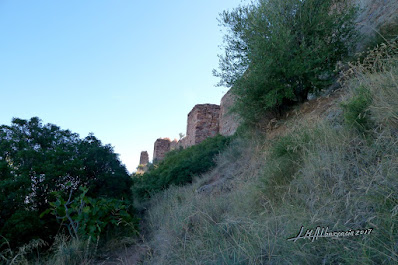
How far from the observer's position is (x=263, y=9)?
6629 millimetres

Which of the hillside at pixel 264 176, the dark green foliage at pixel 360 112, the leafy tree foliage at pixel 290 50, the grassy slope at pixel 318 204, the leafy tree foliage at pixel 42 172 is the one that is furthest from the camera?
the leafy tree foliage at pixel 290 50

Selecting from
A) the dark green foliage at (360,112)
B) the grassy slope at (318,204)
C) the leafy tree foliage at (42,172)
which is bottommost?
the grassy slope at (318,204)

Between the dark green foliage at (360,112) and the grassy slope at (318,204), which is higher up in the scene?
the dark green foliage at (360,112)

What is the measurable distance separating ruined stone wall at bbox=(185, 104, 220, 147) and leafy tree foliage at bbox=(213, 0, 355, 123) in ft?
24.3

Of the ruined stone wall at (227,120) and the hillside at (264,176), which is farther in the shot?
the ruined stone wall at (227,120)

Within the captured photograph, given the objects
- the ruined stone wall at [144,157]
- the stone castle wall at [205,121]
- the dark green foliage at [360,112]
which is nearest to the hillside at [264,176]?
the dark green foliage at [360,112]

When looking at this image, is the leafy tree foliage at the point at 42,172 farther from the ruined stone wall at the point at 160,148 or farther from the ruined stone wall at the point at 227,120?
the ruined stone wall at the point at 160,148

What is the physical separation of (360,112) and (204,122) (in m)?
11.4

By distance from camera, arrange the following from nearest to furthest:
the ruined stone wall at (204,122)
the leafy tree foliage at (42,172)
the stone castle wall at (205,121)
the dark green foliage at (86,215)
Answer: the leafy tree foliage at (42,172) → the dark green foliage at (86,215) → the stone castle wall at (205,121) → the ruined stone wall at (204,122)

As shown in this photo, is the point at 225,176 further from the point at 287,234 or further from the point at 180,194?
the point at 287,234

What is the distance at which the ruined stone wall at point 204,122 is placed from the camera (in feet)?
47.3

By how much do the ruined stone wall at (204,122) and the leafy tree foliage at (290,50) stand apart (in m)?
7.41

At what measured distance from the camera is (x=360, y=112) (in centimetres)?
338

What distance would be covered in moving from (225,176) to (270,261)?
4.37 metres
